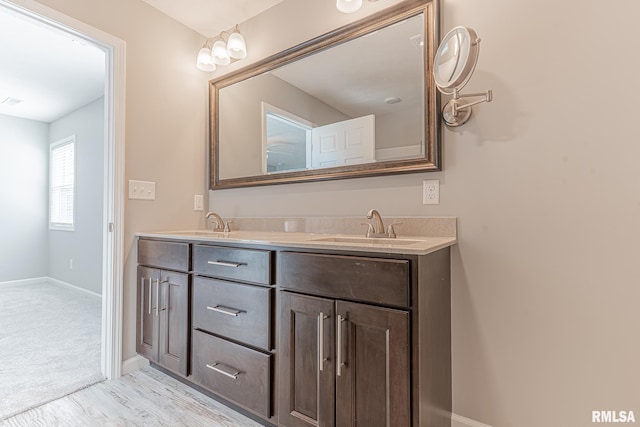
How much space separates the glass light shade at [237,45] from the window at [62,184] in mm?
3465

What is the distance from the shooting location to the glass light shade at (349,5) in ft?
5.39

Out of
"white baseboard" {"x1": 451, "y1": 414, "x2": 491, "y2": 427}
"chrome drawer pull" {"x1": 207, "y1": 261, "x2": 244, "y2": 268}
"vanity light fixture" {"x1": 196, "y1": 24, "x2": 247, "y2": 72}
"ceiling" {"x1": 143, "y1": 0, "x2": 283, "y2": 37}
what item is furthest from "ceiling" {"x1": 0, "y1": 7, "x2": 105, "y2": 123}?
"white baseboard" {"x1": 451, "y1": 414, "x2": 491, "y2": 427}

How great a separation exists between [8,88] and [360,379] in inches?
190

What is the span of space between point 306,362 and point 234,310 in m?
0.46

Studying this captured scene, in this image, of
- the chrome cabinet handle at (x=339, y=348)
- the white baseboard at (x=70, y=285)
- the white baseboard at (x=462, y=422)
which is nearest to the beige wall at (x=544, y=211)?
the white baseboard at (x=462, y=422)

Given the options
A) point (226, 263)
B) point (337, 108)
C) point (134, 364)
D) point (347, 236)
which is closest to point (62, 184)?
point (134, 364)

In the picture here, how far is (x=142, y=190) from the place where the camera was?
6.93 feet

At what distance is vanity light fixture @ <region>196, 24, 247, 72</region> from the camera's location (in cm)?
212

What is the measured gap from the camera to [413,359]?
106 cm

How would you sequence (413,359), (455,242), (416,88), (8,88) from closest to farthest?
(413,359) < (455,242) < (416,88) < (8,88)

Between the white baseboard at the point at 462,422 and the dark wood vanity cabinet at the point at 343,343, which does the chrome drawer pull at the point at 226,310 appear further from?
the white baseboard at the point at 462,422

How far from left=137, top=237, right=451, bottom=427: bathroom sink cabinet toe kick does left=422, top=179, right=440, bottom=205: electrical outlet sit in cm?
31

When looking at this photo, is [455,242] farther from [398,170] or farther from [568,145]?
[568,145]

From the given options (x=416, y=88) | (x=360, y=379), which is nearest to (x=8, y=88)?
(x=416, y=88)
